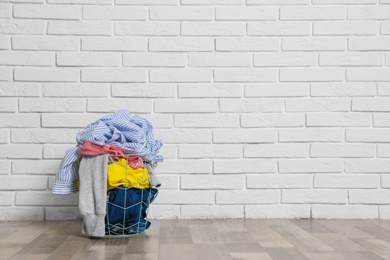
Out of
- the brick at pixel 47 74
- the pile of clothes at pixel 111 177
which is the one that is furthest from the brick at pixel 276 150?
the brick at pixel 47 74

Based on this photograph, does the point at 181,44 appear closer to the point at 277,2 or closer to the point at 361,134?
the point at 277,2

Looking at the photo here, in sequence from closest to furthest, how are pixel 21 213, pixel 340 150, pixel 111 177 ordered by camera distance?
pixel 111 177
pixel 21 213
pixel 340 150

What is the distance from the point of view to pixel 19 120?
405 cm

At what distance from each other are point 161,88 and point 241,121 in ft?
1.72

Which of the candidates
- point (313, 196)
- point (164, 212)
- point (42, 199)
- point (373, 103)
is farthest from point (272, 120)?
point (42, 199)

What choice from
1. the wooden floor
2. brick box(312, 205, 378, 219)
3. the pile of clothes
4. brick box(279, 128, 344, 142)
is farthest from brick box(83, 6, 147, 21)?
brick box(312, 205, 378, 219)

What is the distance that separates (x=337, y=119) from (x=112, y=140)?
146 cm

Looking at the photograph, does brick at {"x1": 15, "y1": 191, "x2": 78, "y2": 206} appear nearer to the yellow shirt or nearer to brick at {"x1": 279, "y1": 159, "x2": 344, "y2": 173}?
the yellow shirt

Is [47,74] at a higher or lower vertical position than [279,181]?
higher

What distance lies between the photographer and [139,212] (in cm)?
348

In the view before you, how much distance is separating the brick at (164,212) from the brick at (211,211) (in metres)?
0.03

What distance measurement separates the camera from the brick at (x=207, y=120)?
409 cm

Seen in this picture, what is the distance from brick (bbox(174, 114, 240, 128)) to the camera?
409 cm

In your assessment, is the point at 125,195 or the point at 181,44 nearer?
the point at 125,195
